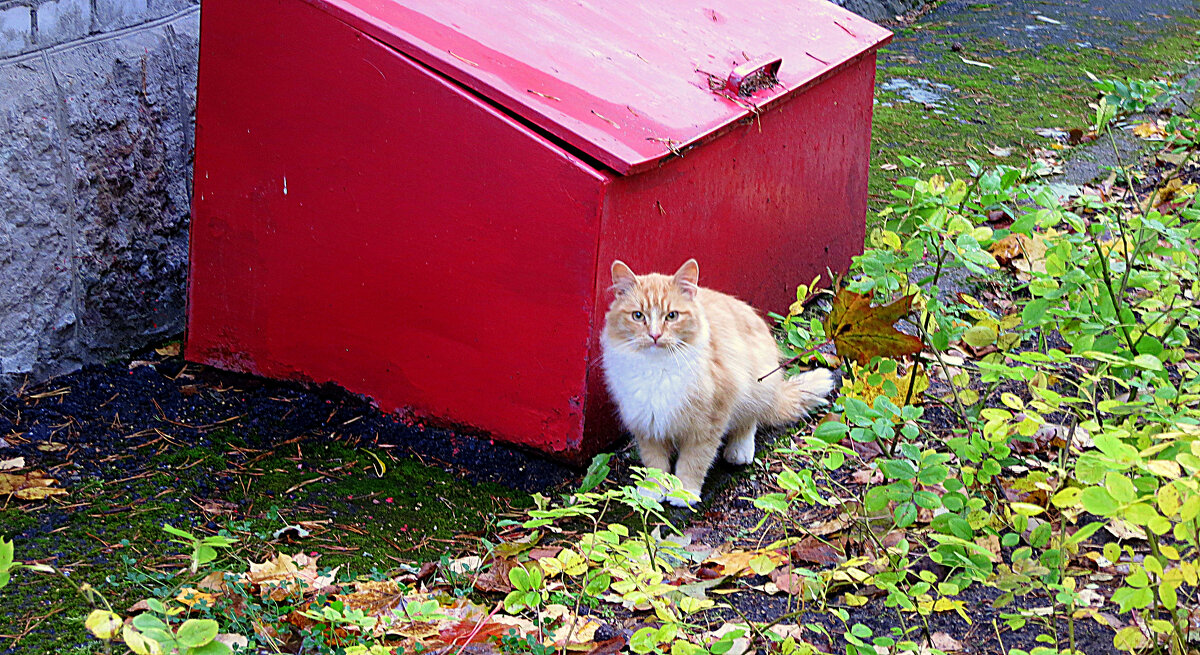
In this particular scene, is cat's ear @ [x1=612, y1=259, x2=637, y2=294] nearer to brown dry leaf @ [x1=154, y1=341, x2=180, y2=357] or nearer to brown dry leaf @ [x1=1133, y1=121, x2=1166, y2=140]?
brown dry leaf @ [x1=154, y1=341, x2=180, y2=357]

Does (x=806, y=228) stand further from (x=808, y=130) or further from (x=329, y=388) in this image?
(x=329, y=388)

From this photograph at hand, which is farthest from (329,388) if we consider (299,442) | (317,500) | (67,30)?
(67,30)

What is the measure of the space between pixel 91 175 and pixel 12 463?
970mm

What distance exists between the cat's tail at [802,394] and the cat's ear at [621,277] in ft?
2.49

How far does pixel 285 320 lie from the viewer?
3.41 m

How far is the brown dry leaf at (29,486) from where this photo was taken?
281cm

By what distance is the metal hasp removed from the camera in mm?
2914

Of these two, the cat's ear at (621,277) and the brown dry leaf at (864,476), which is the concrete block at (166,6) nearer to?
the cat's ear at (621,277)

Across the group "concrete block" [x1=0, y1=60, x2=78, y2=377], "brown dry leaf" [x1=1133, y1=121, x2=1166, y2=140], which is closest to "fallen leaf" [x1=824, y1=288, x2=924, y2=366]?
"concrete block" [x1=0, y1=60, x2=78, y2=377]

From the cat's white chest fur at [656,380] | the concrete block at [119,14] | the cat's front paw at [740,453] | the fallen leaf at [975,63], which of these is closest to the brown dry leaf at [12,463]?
the concrete block at [119,14]

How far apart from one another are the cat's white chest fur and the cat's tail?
52 cm

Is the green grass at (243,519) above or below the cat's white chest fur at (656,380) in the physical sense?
below

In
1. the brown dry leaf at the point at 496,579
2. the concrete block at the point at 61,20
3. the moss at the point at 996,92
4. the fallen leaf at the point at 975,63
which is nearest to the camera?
the brown dry leaf at the point at 496,579

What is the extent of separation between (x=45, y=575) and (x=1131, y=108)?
21.0 feet
